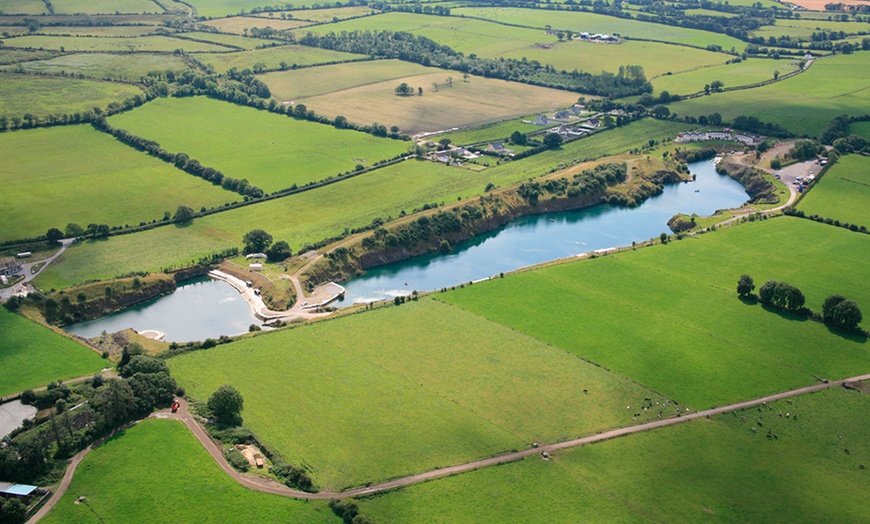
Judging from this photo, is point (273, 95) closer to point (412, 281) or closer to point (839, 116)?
point (412, 281)

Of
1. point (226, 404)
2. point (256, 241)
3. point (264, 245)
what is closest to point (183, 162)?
point (256, 241)

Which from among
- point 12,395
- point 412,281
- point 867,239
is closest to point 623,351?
point 412,281

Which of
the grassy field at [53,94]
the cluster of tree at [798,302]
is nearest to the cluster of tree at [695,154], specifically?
the cluster of tree at [798,302]

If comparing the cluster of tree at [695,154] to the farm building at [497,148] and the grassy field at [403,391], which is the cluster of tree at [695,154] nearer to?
the farm building at [497,148]

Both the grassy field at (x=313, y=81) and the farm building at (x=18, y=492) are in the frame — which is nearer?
the farm building at (x=18, y=492)

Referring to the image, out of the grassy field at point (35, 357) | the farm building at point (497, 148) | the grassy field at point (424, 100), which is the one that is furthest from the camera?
the grassy field at point (424, 100)

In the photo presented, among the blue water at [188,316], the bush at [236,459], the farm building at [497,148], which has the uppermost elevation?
the farm building at [497,148]

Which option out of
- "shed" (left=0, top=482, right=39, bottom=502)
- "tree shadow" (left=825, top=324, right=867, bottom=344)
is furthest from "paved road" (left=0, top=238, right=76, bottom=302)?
"tree shadow" (left=825, top=324, right=867, bottom=344)
